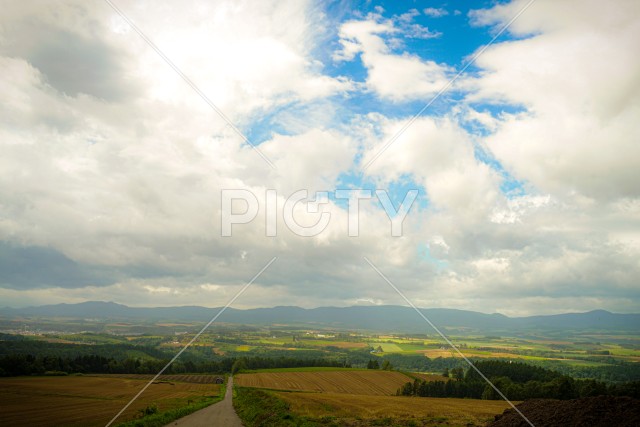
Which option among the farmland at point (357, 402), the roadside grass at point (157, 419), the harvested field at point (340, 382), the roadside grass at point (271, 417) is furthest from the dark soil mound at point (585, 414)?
the harvested field at point (340, 382)

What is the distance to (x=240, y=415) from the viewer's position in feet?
103

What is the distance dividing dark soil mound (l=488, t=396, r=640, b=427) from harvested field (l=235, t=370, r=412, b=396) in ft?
175

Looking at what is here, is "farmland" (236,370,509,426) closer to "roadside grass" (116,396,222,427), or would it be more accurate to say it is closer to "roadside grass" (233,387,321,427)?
"roadside grass" (233,387,321,427)

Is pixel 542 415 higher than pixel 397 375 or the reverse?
higher

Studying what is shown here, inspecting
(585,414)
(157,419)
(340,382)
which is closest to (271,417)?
(157,419)

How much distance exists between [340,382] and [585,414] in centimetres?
7368

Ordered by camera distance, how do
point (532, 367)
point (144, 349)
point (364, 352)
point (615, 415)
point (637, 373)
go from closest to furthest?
point (615, 415), point (637, 373), point (532, 367), point (144, 349), point (364, 352)

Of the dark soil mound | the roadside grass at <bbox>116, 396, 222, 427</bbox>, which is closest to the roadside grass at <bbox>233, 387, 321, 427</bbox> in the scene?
the roadside grass at <bbox>116, 396, 222, 427</bbox>

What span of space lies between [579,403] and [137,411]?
30007mm

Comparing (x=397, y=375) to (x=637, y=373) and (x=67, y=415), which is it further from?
(x=67, y=415)

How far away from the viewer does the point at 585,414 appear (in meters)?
14.6

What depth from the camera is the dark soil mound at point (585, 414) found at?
13.5 m

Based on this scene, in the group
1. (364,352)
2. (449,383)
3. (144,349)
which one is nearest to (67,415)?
(449,383)

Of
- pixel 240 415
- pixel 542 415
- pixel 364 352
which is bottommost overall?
pixel 364 352
